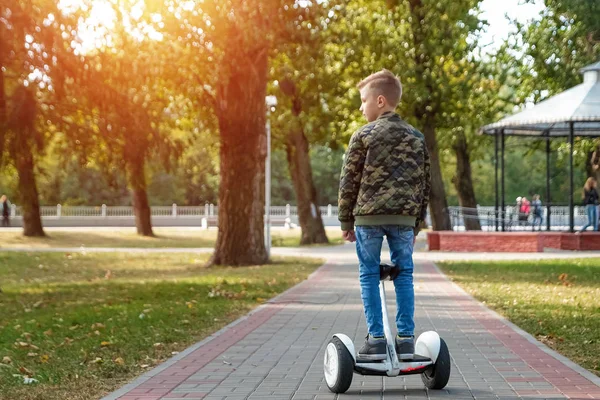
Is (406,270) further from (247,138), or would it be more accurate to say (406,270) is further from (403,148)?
(247,138)

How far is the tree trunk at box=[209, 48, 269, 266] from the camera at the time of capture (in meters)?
22.9

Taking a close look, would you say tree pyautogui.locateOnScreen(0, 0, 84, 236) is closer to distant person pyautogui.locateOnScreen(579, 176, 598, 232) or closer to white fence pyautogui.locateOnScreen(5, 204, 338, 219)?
distant person pyautogui.locateOnScreen(579, 176, 598, 232)

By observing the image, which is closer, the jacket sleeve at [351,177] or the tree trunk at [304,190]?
the jacket sleeve at [351,177]

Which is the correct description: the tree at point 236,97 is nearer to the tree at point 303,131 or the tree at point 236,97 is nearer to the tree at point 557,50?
the tree at point 303,131

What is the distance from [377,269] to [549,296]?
831 centimetres

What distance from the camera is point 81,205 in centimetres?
7325

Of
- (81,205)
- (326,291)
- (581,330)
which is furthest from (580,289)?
(81,205)

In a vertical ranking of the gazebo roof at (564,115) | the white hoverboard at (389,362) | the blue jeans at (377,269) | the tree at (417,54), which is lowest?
the white hoverboard at (389,362)

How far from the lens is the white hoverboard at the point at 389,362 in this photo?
6.51 meters

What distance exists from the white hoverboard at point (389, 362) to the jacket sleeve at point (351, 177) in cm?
39

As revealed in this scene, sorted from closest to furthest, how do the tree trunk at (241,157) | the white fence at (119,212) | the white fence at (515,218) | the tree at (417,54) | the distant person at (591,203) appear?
the tree trunk at (241,157) < the distant person at (591,203) < the tree at (417,54) < the white fence at (515,218) < the white fence at (119,212)

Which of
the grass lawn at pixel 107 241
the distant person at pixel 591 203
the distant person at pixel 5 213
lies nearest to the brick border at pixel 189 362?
the distant person at pixel 591 203

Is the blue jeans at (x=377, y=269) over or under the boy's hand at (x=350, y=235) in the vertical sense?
under

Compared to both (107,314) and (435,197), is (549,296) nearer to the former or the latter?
(107,314)
